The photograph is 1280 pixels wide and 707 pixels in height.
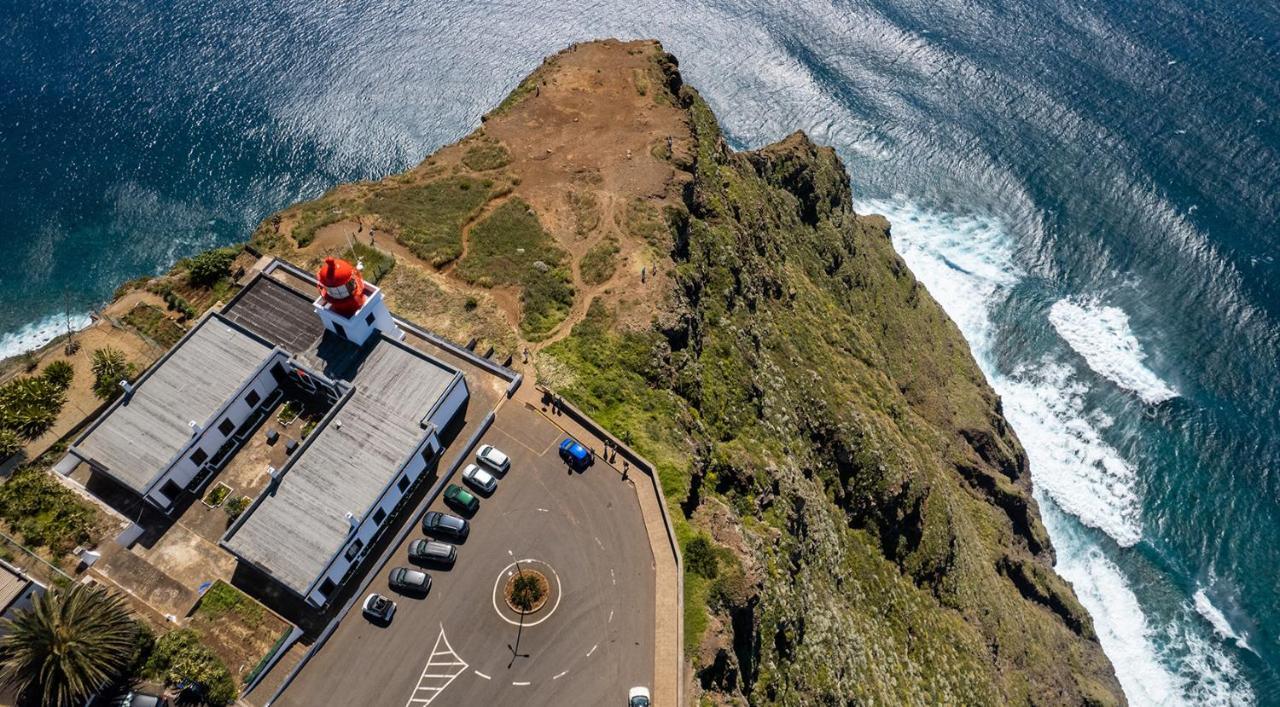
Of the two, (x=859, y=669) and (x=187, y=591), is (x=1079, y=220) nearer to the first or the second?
(x=859, y=669)

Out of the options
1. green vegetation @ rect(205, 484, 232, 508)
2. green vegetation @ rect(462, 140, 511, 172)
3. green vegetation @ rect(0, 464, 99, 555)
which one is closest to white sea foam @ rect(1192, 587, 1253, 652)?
green vegetation @ rect(462, 140, 511, 172)

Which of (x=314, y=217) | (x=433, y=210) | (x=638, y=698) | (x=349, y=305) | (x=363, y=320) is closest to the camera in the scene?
(x=638, y=698)

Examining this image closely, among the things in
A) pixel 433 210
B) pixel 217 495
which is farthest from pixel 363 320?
pixel 433 210

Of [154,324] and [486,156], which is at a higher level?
[486,156]

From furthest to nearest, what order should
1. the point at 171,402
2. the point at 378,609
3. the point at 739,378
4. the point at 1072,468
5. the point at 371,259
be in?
1. the point at 1072,468
2. the point at 371,259
3. the point at 739,378
4. the point at 171,402
5. the point at 378,609

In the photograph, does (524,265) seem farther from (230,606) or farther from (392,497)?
(230,606)

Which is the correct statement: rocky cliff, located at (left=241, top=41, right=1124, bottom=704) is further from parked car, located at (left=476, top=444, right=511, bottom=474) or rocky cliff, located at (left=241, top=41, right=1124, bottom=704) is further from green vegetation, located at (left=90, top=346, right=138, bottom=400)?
green vegetation, located at (left=90, top=346, right=138, bottom=400)

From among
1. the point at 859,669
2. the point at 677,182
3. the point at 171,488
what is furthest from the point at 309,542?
the point at 677,182
